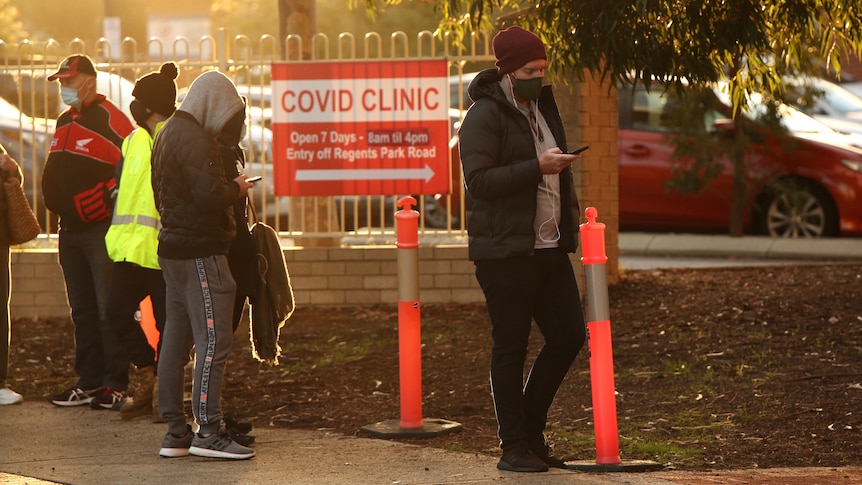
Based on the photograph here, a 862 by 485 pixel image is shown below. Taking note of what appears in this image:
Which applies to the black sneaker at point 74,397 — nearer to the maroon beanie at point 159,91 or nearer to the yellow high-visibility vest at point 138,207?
the yellow high-visibility vest at point 138,207

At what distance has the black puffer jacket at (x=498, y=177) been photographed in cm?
569

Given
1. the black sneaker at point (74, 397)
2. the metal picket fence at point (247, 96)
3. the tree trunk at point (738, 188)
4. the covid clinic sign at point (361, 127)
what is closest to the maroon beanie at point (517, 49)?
the black sneaker at point (74, 397)

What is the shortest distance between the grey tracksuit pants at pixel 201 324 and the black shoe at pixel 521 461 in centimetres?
131

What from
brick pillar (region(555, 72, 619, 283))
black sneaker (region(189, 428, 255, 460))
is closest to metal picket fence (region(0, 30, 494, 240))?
brick pillar (region(555, 72, 619, 283))

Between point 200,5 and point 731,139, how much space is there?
183ft

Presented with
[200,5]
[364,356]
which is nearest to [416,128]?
[364,356]

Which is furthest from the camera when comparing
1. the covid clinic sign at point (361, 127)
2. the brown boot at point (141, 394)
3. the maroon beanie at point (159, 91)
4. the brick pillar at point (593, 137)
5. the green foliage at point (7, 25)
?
the green foliage at point (7, 25)

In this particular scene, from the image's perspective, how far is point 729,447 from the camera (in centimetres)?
651

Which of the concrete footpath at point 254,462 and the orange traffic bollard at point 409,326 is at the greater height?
the orange traffic bollard at point 409,326

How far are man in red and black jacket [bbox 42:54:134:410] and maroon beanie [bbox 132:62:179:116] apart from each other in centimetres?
97

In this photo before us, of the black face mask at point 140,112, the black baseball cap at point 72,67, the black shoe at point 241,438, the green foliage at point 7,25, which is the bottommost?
the black shoe at point 241,438

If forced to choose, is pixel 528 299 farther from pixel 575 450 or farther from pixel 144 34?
pixel 144 34

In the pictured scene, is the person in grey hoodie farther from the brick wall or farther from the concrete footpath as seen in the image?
the brick wall

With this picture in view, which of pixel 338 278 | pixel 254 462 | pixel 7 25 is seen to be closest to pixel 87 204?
pixel 254 462
